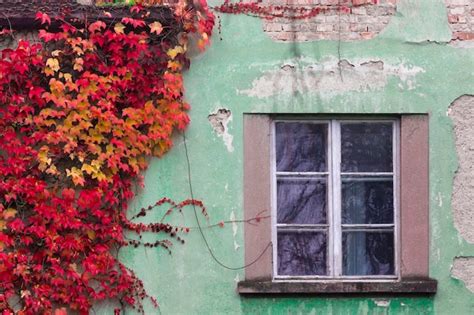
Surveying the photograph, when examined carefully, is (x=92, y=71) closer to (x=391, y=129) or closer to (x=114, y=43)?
(x=114, y=43)

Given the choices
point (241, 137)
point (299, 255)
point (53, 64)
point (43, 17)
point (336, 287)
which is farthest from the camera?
point (299, 255)

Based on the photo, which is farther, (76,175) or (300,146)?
(300,146)

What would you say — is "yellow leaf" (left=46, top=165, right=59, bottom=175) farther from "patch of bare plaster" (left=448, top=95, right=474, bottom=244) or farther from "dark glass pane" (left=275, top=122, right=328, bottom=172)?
"patch of bare plaster" (left=448, top=95, right=474, bottom=244)

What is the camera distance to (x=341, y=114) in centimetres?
895

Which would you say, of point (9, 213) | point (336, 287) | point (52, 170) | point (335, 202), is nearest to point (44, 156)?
point (52, 170)

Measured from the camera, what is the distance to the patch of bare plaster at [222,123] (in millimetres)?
8859

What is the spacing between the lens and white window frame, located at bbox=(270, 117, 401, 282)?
892 cm

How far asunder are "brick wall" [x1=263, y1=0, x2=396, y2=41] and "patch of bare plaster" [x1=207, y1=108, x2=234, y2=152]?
2.57ft

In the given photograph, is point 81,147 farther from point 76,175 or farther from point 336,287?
point 336,287

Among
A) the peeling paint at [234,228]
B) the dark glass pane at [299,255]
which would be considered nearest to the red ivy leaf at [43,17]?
the peeling paint at [234,228]

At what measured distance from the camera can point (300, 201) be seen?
8992mm

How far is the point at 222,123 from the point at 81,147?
3.97ft

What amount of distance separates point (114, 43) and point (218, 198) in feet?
5.17

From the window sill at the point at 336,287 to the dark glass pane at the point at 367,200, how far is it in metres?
0.57
